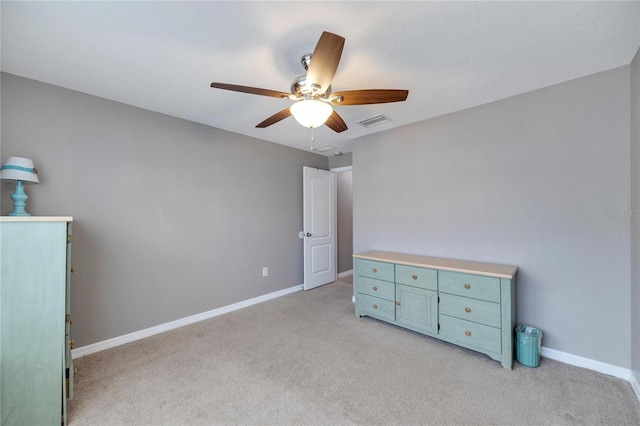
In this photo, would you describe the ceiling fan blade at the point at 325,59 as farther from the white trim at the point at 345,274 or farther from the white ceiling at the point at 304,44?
the white trim at the point at 345,274

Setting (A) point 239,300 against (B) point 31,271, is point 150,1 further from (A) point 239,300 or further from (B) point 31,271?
(A) point 239,300

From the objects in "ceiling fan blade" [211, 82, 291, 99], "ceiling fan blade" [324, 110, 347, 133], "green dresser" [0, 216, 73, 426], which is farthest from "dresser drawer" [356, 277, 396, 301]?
"green dresser" [0, 216, 73, 426]

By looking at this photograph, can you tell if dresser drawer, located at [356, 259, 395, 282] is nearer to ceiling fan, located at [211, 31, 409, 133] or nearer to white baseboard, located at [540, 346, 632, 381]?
white baseboard, located at [540, 346, 632, 381]

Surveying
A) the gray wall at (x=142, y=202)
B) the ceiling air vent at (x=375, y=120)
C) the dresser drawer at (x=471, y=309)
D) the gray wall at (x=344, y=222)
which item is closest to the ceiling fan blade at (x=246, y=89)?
the ceiling air vent at (x=375, y=120)

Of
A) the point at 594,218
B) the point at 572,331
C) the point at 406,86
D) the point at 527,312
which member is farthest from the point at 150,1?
the point at 572,331

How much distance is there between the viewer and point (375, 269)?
300 cm

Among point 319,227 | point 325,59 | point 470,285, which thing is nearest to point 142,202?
point 325,59

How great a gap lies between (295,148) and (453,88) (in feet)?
8.39

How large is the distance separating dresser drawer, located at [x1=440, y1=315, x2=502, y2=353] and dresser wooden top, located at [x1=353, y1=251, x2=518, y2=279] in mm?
462

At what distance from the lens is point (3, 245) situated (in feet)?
4.74

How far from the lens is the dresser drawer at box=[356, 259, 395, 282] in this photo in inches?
113

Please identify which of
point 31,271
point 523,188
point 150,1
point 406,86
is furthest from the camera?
point 523,188

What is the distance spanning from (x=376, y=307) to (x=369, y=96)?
7.39 ft

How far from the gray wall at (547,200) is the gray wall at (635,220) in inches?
2.3
